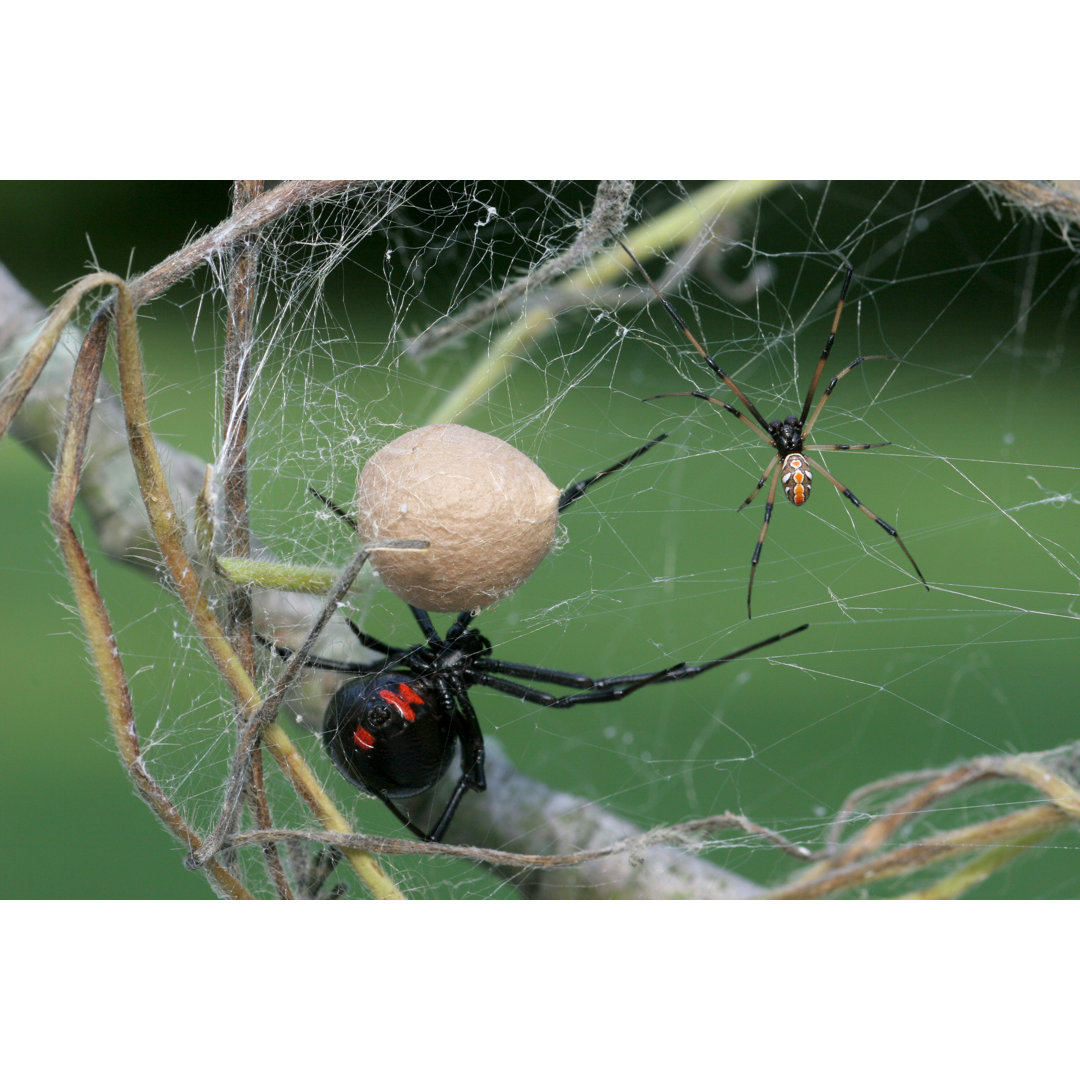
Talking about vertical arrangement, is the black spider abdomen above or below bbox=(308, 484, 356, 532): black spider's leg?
below

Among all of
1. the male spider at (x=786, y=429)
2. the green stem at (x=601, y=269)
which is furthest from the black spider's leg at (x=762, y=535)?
the green stem at (x=601, y=269)

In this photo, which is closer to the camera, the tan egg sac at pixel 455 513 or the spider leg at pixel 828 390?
the tan egg sac at pixel 455 513

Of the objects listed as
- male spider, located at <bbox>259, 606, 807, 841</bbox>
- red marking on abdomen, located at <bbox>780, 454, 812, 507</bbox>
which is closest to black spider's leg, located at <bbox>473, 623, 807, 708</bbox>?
male spider, located at <bbox>259, 606, 807, 841</bbox>

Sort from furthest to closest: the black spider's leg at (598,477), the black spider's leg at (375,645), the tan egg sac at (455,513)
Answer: the black spider's leg at (375,645) < the black spider's leg at (598,477) < the tan egg sac at (455,513)

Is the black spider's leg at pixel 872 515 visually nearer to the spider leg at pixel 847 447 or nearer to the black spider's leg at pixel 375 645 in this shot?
the spider leg at pixel 847 447

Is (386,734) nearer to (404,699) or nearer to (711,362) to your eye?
(404,699)

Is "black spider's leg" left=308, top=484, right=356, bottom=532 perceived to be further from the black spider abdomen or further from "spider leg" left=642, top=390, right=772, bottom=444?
"spider leg" left=642, top=390, right=772, bottom=444
